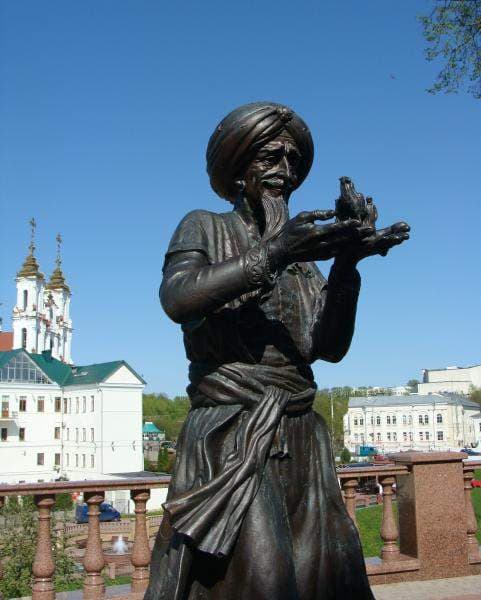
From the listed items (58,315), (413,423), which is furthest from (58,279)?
(413,423)

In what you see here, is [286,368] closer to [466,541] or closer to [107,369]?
[466,541]

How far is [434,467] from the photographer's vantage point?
21.4 ft

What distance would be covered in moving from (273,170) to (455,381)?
397ft

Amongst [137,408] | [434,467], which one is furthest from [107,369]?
[434,467]

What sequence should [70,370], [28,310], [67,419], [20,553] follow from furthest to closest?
[28,310], [70,370], [67,419], [20,553]

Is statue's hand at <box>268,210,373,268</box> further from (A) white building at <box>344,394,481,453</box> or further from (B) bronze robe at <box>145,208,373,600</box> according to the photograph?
(A) white building at <box>344,394,481,453</box>

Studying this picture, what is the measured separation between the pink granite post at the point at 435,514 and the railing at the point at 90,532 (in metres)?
2.53

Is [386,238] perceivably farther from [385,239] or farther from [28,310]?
[28,310]

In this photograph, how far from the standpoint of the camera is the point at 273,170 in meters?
2.73

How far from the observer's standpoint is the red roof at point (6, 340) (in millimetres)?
72938

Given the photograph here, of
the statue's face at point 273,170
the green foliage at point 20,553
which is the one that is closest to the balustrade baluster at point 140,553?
the statue's face at point 273,170

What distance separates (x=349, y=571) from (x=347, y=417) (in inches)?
3405

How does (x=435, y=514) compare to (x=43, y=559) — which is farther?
(x=435, y=514)

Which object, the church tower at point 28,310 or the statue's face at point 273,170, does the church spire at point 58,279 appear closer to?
the church tower at point 28,310
